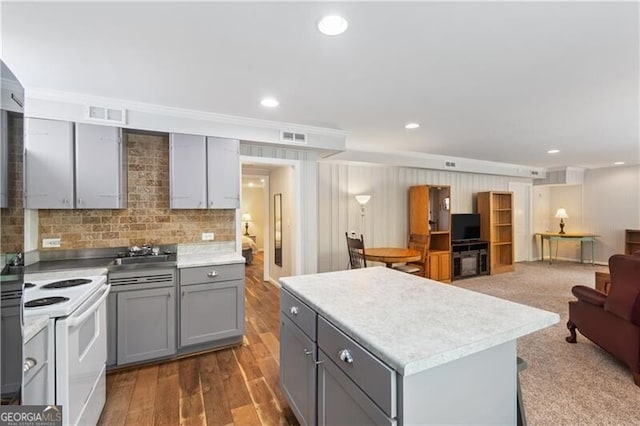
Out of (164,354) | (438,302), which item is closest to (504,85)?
(438,302)

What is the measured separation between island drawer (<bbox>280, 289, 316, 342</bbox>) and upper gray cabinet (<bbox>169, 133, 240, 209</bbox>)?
5.28 ft

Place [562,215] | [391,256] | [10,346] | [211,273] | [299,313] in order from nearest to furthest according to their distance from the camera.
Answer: [10,346], [299,313], [211,273], [391,256], [562,215]

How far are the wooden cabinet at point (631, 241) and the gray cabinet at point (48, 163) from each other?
398 inches

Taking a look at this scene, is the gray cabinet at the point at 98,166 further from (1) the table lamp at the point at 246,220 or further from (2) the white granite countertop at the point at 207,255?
(1) the table lamp at the point at 246,220

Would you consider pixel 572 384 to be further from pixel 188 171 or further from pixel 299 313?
pixel 188 171

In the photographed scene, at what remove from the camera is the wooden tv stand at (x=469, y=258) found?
590cm

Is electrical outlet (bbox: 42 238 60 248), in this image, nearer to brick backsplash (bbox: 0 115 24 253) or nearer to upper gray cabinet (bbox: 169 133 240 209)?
upper gray cabinet (bbox: 169 133 240 209)

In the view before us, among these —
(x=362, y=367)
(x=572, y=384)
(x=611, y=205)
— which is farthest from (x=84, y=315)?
(x=611, y=205)

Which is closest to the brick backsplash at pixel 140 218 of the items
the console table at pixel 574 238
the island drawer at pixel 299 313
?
the island drawer at pixel 299 313

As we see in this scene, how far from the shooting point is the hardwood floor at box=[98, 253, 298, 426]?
80.0 inches

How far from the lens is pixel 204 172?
3.20 meters

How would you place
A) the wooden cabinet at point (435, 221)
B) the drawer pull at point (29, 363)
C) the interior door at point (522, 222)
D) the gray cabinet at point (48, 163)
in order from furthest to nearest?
the interior door at point (522, 222), the wooden cabinet at point (435, 221), the gray cabinet at point (48, 163), the drawer pull at point (29, 363)

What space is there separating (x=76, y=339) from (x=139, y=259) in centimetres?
148

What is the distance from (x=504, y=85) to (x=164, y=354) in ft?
12.7
